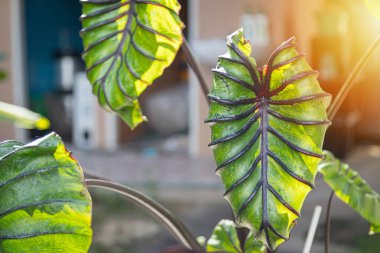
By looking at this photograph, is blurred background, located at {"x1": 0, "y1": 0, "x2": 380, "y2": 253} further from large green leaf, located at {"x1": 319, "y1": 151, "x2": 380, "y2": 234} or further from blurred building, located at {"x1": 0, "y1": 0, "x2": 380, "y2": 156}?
large green leaf, located at {"x1": 319, "y1": 151, "x2": 380, "y2": 234}

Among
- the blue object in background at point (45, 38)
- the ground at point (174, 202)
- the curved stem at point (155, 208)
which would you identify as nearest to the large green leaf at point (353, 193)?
the curved stem at point (155, 208)

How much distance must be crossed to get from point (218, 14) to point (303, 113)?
16.5ft

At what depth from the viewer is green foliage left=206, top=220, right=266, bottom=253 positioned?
0.79 m

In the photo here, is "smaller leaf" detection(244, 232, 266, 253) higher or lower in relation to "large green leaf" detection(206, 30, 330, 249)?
lower

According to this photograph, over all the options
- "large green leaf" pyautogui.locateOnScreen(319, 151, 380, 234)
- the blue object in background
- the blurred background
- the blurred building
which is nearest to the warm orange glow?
"large green leaf" pyautogui.locateOnScreen(319, 151, 380, 234)

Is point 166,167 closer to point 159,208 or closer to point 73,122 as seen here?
point 73,122

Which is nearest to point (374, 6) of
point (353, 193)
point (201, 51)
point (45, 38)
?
point (353, 193)

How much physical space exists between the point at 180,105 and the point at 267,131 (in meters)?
6.03

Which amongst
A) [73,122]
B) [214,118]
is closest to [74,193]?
[214,118]

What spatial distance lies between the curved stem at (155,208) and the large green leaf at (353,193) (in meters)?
0.19

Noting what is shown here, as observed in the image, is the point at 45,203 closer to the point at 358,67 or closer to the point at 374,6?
the point at 358,67

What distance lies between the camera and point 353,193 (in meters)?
0.80

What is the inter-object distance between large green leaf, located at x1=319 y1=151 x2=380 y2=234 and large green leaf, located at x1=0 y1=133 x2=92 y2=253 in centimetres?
40

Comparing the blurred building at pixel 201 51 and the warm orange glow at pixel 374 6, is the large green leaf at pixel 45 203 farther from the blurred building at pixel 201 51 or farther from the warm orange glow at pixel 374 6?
the blurred building at pixel 201 51
